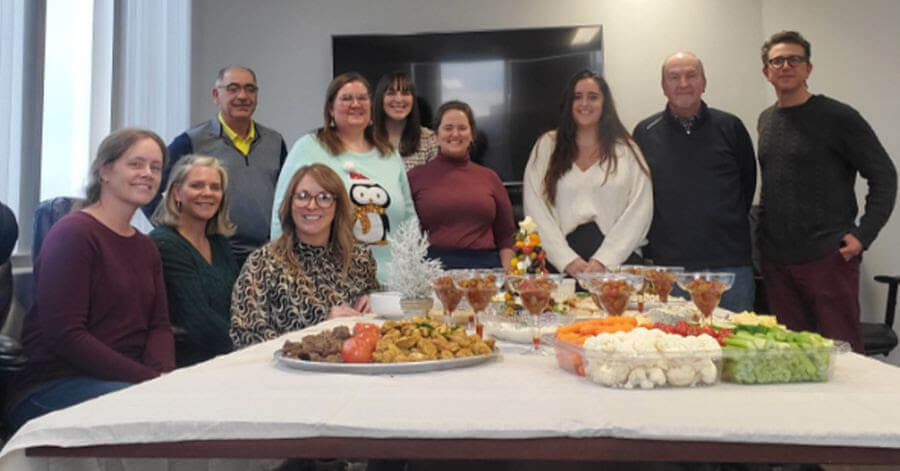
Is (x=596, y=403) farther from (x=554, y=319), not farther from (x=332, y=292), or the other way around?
(x=332, y=292)

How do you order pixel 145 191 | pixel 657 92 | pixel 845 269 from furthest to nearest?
1. pixel 657 92
2. pixel 845 269
3. pixel 145 191

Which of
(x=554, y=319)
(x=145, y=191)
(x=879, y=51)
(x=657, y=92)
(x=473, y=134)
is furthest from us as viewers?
(x=657, y=92)

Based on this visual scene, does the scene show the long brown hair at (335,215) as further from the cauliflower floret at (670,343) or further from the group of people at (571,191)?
the cauliflower floret at (670,343)

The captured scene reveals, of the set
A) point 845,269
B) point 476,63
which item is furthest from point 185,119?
point 845,269

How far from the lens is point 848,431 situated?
Answer: 34.9 inches

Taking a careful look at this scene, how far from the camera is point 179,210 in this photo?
2559mm

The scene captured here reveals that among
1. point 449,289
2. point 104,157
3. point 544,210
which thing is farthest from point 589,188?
point 104,157

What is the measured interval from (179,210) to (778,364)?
2077 millimetres

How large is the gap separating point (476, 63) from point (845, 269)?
8.69 ft

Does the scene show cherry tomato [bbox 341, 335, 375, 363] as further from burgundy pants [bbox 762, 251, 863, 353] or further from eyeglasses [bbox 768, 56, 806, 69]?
eyeglasses [bbox 768, 56, 806, 69]

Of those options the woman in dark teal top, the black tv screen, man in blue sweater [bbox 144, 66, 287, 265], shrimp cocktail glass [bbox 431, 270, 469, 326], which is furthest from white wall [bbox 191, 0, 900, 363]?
shrimp cocktail glass [bbox 431, 270, 469, 326]

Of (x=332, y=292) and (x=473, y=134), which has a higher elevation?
(x=473, y=134)

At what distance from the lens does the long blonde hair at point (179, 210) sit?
252 cm

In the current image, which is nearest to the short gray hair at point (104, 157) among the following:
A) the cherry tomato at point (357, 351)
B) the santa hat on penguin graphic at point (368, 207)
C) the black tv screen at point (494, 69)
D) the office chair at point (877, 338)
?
the santa hat on penguin graphic at point (368, 207)
